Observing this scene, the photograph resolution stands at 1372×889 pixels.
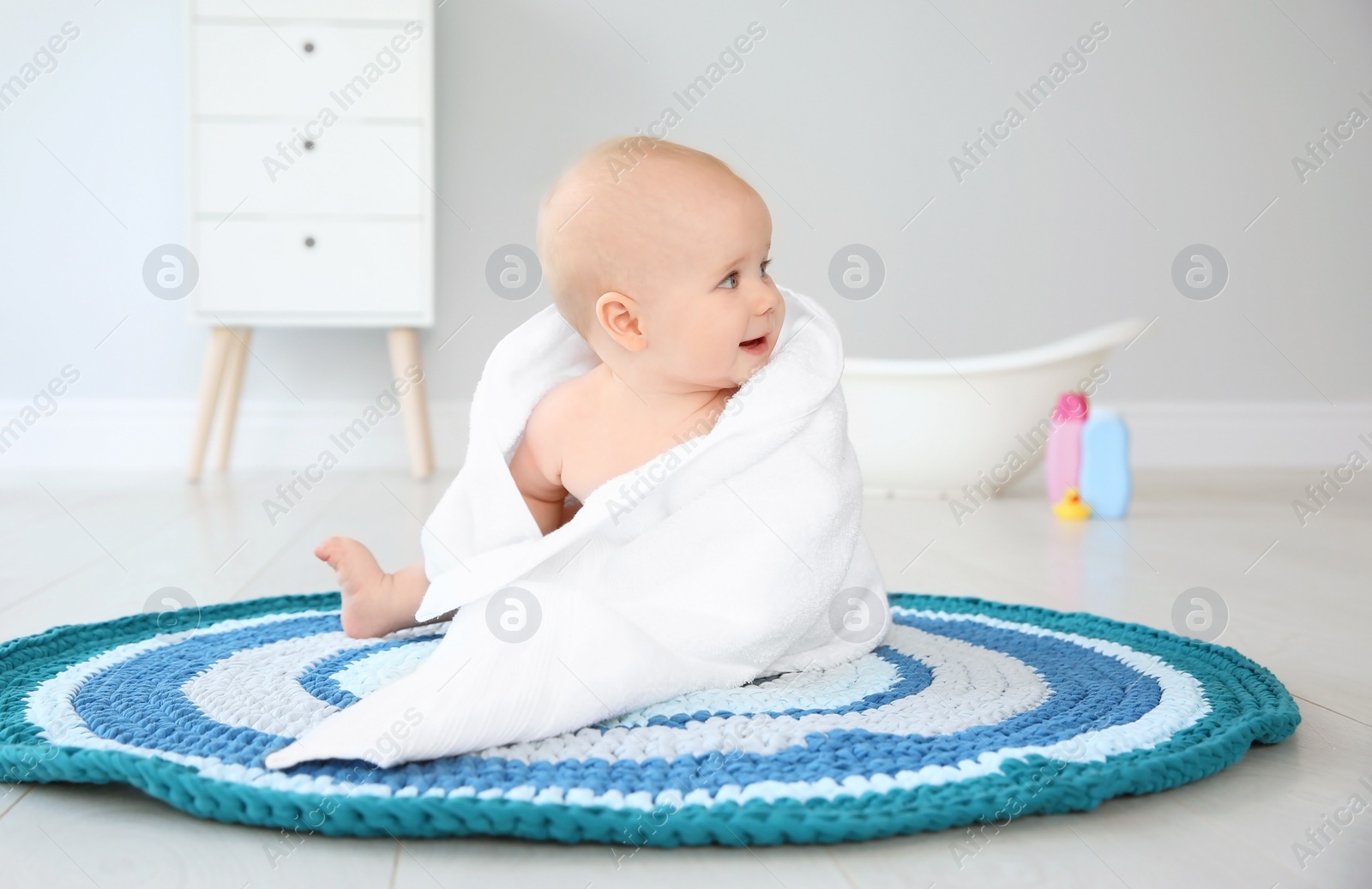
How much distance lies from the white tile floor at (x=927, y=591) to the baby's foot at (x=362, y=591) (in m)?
0.28

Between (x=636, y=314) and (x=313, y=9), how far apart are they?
1635mm

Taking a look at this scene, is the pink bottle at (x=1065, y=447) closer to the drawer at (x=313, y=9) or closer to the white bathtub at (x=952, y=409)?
the white bathtub at (x=952, y=409)

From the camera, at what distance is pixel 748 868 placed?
50 centimetres

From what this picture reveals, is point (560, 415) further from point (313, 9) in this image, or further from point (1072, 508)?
point (313, 9)

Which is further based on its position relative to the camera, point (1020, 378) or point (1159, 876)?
point (1020, 378)

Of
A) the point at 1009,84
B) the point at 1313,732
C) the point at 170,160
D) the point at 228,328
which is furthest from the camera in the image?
the point at 1009,84

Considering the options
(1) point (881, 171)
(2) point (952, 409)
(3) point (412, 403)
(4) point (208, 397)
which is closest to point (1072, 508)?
(2) point (952, 409)

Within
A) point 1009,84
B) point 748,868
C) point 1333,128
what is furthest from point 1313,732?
point 1333,128

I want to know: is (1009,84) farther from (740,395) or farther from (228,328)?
(740,395)

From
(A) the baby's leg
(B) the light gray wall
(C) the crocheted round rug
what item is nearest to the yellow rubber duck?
(B) the light gray wall

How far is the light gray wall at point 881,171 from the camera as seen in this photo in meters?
2.44

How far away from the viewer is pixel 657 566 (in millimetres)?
772

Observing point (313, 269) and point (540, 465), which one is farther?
point (313, 269)

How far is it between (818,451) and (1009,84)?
2.12m
